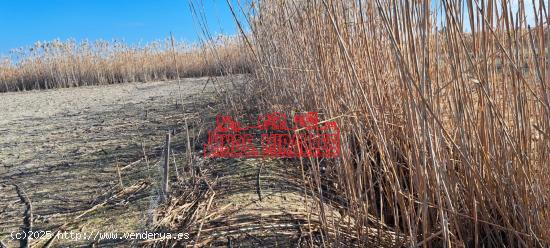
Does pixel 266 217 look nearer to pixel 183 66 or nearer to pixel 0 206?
pixel 0 206

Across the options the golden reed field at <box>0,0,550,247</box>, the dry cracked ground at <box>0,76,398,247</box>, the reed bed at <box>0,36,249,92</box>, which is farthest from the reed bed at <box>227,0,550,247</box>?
the reed bed at <box>0,36,249,92</box>

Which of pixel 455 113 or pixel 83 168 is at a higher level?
pixel 455 113

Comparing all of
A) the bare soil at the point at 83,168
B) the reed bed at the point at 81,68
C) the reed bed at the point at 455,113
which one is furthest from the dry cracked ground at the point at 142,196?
the reed bed at the point at 81,68

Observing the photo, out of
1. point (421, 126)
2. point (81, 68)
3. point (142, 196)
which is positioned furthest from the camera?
point (81, 68)

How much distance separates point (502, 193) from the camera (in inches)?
31.9

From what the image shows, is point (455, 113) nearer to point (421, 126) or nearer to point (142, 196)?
point (421, 126)

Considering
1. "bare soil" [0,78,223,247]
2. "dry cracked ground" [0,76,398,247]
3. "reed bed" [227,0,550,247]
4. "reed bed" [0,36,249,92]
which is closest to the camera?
"reed bed" [227,0,550,247]

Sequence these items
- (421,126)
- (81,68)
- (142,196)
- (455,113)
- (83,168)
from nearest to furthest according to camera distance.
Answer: (421,126) < (455,113) < (142,196) < (83,168) < (81,68)

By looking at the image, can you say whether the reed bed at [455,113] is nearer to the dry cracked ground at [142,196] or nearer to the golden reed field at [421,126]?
the golden reed field at [421,126]

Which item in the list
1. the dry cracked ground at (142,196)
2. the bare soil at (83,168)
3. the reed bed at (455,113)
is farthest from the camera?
the bare soil at (83,168)

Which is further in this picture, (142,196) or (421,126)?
(142,196)

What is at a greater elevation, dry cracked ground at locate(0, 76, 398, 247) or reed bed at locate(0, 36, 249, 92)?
reed bed at locate(0, 36, 249, 92)

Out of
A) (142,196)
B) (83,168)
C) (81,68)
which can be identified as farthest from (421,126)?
(81,68)

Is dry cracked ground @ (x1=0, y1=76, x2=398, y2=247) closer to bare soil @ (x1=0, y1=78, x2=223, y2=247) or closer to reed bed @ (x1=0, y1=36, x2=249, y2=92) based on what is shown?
bare soil @ (x1=0, y1=78, x2=223, y2=247)
